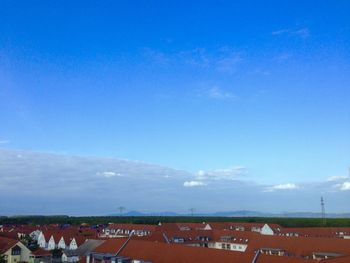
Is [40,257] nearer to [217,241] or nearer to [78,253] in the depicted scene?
[78,253]

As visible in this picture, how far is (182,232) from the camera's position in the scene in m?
82.9

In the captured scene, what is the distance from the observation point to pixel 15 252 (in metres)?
70.2

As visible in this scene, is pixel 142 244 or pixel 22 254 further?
pixel 22 254

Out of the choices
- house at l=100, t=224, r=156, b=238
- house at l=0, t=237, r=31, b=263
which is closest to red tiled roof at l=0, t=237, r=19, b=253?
house at l=0, t=237, r=31, b=263

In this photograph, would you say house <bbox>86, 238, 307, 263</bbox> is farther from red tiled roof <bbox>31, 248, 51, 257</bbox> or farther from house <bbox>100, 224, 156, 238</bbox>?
house <bbox>100, 224, 156, 238</bbox>

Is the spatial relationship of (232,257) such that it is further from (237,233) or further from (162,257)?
(237,233)

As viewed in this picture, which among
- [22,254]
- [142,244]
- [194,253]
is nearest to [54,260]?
[22,254]

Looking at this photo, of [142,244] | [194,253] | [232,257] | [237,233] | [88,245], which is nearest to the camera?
[232,257]

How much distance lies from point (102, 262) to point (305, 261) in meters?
29.4

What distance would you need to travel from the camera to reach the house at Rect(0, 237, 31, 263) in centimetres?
6925

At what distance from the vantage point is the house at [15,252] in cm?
6925

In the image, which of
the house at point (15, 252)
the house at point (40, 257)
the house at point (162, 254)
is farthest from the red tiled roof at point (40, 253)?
the house at point (162, 254)

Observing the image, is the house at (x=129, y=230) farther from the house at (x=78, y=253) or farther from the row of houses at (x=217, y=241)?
the house at (x=78, y=253)

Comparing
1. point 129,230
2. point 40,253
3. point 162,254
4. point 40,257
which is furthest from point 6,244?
point 162,254
